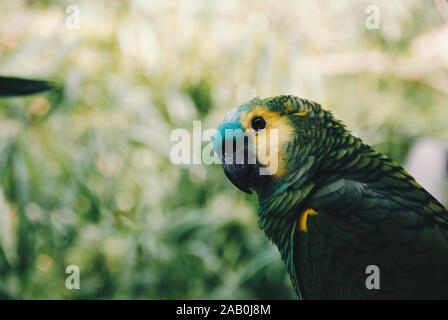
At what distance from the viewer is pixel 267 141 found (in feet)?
1.30

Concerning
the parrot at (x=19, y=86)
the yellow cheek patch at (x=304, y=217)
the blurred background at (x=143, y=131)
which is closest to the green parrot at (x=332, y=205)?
the yellow cheek patch at (x=304, y=217)

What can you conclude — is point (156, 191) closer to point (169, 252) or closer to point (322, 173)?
point (169, 252)

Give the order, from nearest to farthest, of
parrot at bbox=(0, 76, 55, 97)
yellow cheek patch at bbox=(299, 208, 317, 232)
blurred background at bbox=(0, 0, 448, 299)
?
parrot at bbox=(0, 76, 55, 97)
yellow cheek patch at bbox=(299, 208, 317, 232)
blurred background at bbox=(0, 0, 448, 299)

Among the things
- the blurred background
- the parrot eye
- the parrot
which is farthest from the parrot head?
the blurred background

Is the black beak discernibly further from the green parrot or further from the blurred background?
the blurred background

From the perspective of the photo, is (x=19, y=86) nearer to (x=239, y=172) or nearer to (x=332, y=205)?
(x=239, y=172)

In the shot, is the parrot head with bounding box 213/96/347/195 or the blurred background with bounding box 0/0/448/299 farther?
the blurred background with bounding box 0/0/448/299

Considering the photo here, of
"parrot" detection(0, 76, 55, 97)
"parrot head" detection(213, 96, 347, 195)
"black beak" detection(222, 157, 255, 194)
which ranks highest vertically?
"parrot" detection(0, 76, 55, 97)

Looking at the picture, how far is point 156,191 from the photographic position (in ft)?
3.35

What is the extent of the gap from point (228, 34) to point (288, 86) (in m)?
0.20

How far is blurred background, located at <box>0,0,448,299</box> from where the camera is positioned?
32.1 inches

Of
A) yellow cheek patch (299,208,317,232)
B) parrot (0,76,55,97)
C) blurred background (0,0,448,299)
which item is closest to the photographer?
parrot (0,76,55,97)

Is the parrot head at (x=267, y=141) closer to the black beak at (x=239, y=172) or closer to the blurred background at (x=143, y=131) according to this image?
the black beak at (x=239, y=172)
